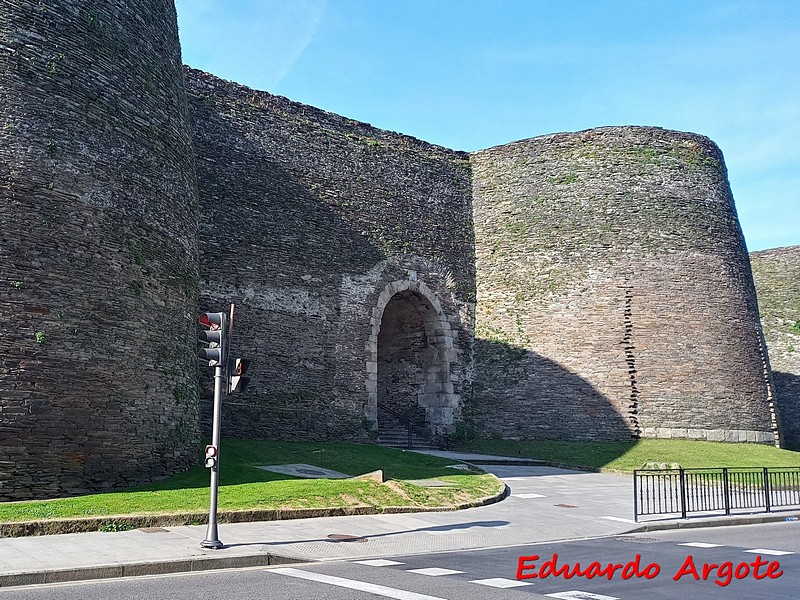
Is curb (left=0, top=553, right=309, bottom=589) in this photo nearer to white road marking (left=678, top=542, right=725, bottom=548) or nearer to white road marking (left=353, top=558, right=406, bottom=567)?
white road marking (left=353, top=558, right=406, bottom=567)

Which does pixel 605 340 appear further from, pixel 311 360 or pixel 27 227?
pixel 27 227

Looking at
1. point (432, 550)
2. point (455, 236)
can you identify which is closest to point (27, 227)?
point (432, 550)

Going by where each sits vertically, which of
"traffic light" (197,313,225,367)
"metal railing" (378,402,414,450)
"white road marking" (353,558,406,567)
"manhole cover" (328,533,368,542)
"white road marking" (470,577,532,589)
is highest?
"traffic light" (197,313,225,367)

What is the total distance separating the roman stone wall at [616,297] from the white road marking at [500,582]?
56.1 feet

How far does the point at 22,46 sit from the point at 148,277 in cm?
419

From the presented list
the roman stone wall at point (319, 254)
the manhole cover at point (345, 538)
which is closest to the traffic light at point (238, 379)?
the manhole cover at point (345, 538)

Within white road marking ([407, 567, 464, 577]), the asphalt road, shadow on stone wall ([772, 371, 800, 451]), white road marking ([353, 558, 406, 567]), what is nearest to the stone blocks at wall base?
shadow on stone wall ([772, 371, 800, 451])

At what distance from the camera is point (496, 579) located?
7711mm

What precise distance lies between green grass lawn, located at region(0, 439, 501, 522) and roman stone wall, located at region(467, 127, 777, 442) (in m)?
6.77

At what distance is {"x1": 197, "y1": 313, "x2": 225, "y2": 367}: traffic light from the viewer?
9922mm

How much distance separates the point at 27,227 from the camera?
1199cm

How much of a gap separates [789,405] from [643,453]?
517 inches

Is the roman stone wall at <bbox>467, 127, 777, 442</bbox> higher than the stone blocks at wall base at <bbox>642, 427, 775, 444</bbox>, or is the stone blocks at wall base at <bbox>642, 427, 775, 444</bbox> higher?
the roman stone wall at <bbox>467, 127, 777, 442</bbox>

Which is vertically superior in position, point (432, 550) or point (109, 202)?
point (109, 202)
